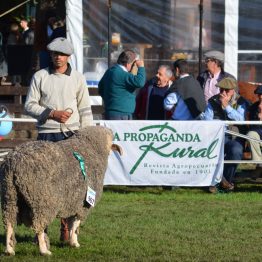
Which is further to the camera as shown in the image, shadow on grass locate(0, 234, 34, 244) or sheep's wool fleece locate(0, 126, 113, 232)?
shadow on grass locate(0, 234, 34, 244)

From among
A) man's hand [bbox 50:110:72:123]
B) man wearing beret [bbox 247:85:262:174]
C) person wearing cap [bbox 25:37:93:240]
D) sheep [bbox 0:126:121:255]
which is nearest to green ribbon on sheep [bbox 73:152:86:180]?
sheep [bbox 0:126:121:255]

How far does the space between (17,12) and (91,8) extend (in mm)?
9428

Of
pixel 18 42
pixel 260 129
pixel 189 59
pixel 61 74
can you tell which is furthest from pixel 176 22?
pixel 61 74

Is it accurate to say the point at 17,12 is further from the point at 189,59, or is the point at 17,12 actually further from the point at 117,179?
the point at 117,179

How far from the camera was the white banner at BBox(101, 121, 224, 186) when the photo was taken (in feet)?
45.9

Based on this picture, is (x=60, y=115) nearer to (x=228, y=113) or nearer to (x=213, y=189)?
(x=213, y=189)

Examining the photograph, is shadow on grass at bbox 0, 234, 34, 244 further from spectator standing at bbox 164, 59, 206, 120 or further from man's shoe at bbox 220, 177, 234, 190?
spectator standing at bbox 164, 59, 206, 120

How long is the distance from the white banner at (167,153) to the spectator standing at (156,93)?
114 centimetres

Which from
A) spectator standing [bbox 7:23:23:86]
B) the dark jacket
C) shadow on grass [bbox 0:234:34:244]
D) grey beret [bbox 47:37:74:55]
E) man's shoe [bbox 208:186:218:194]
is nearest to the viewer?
grey beret [bbox 47:37:74:55]

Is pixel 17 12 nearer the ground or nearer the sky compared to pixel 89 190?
nearer the sky

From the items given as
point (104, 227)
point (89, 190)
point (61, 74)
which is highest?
point (61, 74)

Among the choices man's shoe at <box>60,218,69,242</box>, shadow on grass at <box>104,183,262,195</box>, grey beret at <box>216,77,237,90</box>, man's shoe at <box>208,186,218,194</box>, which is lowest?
shadow on grass at <box>104,183,262,195</box>

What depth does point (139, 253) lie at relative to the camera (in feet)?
30.9

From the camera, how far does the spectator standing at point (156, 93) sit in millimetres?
15068
